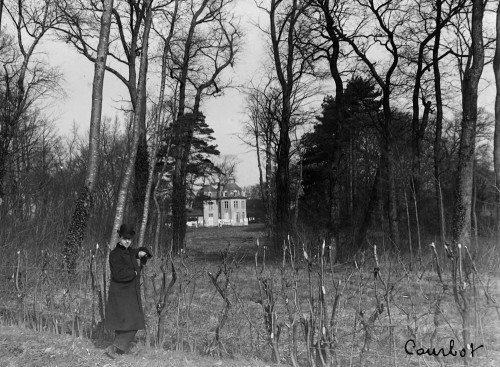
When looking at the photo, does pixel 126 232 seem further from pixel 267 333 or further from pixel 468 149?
pixel 468 149

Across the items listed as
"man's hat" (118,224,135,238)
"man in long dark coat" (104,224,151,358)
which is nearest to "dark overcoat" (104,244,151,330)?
"man in long dark coat" (104,224,151,358)

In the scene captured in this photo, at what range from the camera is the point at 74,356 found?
5.86 meters

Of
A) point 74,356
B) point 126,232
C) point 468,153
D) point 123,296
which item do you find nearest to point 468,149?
point 468,153

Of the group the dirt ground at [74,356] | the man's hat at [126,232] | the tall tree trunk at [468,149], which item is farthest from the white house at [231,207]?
the man's hat at [126,232]

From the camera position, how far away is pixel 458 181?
432 inches

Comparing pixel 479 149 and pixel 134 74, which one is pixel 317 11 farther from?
pixel 479 149

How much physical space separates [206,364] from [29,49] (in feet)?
64.5

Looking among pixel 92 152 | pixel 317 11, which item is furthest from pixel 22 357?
pixel 317 11

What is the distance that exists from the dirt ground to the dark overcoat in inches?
13.8

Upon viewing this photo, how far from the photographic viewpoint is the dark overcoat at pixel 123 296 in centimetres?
579

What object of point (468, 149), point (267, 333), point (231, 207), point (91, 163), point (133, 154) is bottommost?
point (267, 333)

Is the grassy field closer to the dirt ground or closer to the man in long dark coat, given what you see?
the dirt ground

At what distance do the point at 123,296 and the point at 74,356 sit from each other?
0.85 metres

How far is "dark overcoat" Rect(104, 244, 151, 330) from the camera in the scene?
5789 mm
